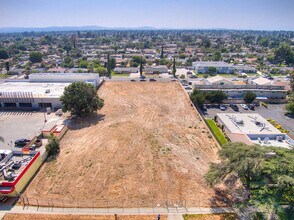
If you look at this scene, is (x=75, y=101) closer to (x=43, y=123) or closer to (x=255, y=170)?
(x=43, y=123)

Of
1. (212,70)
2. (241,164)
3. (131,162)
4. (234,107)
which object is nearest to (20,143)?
(131,162)

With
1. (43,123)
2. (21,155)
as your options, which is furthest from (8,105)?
(21,155)

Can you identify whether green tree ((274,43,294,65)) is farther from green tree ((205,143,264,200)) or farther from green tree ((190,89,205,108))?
green tree ((205,143,264,200))

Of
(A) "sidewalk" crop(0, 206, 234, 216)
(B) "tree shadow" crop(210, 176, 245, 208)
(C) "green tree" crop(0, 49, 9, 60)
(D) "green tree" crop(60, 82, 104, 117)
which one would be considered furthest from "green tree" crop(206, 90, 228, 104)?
(C) "green tree" crop(0, 49, 9, 60)

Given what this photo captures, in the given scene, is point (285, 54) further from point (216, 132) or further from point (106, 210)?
point (106, 210)

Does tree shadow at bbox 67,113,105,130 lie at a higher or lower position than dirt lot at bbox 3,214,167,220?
lower

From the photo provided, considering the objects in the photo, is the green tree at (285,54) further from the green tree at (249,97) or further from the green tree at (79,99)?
the green tree at (79,99)
